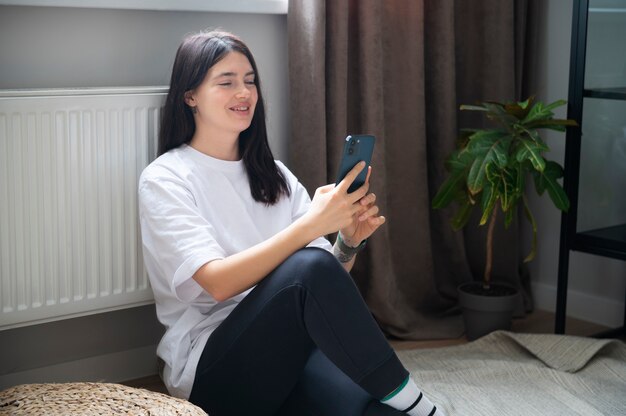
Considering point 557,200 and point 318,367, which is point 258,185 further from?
point 557,200

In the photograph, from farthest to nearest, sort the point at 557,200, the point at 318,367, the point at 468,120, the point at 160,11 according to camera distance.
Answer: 1. the point at 468,120
2. the point at 557,200
3. the point at 160,11
4. the point at 318,367

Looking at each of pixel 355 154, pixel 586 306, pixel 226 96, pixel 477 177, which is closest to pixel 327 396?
pixel 355 154

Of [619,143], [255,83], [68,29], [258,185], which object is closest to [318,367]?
[258,185]

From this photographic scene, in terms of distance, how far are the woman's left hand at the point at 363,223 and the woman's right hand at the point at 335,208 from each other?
39mm

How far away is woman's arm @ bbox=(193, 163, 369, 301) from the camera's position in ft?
5.21

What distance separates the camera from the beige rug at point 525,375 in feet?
6.85

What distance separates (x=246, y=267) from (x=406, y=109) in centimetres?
119

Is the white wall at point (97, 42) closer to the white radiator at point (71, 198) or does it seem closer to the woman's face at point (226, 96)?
the white radiator at point (71, 198)

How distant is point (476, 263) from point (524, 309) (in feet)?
0.74

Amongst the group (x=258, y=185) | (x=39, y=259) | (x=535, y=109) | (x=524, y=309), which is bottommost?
(x=524, y=309)

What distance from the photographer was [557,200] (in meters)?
2.45

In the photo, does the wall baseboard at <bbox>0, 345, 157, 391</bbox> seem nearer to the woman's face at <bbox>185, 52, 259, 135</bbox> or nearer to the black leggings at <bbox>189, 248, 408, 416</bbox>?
the black leggings at <bbox>189, 248, 408, 416</bbox>

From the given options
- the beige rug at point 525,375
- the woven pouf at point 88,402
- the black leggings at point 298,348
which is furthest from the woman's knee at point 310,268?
the beige rug at point 525,375

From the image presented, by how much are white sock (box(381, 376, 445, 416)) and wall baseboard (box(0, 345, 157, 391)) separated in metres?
0.86
